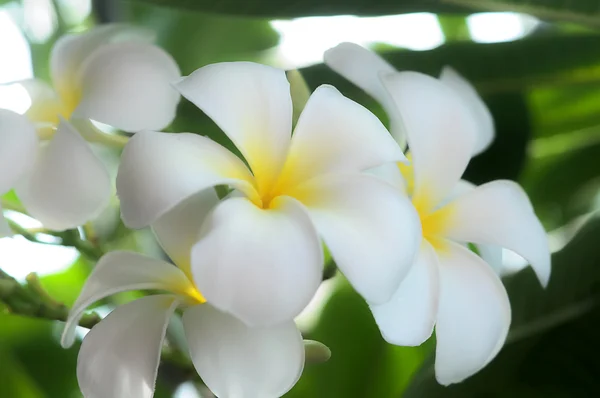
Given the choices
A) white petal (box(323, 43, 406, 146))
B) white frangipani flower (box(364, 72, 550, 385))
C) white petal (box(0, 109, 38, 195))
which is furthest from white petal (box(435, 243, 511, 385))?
white petal (box(0, 109, 38, 195))

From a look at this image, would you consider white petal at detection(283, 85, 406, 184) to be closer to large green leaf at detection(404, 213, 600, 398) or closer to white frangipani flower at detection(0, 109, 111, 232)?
white frangipani flower at detection(0, 109, 111, 232)

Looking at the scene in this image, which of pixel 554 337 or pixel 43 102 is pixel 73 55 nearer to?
pixel 43 102

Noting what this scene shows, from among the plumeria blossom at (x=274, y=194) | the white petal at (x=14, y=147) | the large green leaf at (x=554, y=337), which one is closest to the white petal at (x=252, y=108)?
the plumeria blossom at (x=274, y=194)

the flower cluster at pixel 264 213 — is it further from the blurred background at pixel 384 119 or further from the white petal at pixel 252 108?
the blurred background at pixel 384 119

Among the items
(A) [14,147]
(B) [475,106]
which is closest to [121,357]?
(A) [14,147]

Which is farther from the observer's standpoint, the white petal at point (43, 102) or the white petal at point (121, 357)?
the white petal at point (43, 102)

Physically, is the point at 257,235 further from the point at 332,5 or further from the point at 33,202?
the point at 332,5
